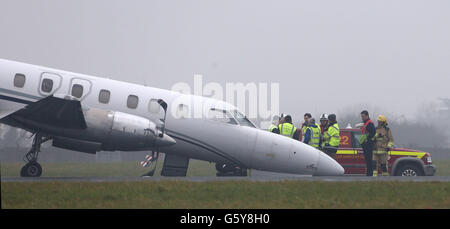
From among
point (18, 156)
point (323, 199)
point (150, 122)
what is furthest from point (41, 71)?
point (18, 156)

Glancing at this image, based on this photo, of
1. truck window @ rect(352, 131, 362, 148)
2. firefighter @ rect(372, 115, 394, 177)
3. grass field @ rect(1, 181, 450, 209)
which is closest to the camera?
grass field @ rect(1, 181, 450, 209)

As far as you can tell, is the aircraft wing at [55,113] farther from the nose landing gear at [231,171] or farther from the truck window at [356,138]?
the truck window at [356,138]

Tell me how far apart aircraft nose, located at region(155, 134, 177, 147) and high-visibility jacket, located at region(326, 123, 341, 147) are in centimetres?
566

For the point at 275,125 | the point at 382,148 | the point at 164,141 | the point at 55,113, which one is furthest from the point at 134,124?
the point at 382,148

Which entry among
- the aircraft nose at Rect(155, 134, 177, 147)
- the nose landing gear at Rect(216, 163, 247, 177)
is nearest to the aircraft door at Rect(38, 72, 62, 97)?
the aircraft nose at Rect(155, 134, 177, 147)

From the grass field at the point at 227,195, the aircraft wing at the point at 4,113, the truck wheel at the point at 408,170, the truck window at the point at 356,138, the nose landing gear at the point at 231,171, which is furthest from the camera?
the truck window at the point at 356,138

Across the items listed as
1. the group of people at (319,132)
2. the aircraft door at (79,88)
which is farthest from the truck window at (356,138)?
the aircraft door at (79,88)

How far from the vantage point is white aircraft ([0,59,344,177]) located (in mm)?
16938

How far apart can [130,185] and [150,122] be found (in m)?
3.61

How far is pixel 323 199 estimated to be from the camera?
1273 cm

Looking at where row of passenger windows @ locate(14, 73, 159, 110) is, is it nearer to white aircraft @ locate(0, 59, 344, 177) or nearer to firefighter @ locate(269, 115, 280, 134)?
white aircraft @ locate(0, 59, 344, 177)

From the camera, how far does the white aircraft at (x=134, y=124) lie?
16938 millimetres
